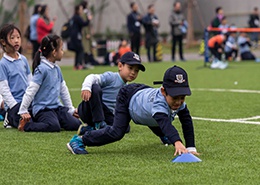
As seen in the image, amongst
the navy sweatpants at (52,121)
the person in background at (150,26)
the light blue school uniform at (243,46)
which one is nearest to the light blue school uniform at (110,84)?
the navy sweatpants at (52,121)

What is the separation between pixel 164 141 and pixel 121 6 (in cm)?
3415

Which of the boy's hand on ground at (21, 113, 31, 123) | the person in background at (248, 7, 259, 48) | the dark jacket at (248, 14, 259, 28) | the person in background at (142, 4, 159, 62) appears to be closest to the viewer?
the boy's hand on ground at (21, 113, 31, 123)

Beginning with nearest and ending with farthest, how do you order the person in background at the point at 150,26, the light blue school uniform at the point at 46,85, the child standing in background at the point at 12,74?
the light blue school uniform at the point at 46,85 → the child standing in background at the point at 12,74 → the person in background at the point at 150,26

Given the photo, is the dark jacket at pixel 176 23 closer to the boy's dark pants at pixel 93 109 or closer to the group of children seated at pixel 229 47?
the group of children seated at pixel 229 47

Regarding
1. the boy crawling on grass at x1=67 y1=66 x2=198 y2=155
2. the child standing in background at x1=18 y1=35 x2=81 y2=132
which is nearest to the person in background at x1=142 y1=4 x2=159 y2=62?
the child standing in background at x1=18 y1=35 x2=81 y2=132

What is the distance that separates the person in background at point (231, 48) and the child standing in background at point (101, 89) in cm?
1641

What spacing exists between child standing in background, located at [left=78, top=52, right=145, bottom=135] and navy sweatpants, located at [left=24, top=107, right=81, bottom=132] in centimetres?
49

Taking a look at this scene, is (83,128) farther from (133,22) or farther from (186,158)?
(133,22)

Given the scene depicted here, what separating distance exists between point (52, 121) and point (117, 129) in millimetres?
1846

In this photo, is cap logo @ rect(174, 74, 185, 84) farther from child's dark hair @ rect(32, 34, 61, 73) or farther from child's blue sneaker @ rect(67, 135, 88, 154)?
child's dark hair @ rect(32, 34, 61, 73)

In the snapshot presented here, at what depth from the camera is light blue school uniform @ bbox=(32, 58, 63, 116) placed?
7.78 meters

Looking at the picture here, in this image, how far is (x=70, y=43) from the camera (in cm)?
1991

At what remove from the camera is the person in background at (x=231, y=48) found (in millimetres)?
23484

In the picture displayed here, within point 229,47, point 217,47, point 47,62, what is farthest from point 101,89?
point 229,47
